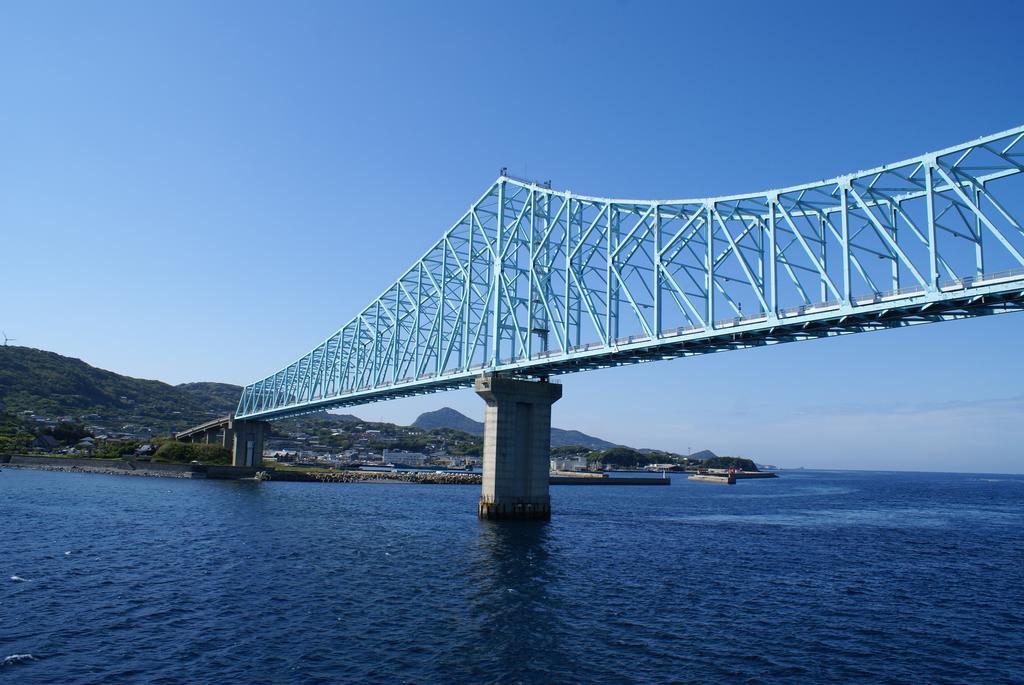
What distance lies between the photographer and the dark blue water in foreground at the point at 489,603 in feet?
78.7

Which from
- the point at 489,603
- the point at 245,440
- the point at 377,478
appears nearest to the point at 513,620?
the point at 489,603

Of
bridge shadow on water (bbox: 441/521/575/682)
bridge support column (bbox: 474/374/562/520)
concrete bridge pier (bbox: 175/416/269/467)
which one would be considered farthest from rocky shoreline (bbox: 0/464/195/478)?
bridge shadow on water (bbox: 441/521/575/682)

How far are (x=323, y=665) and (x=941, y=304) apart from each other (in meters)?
34.6

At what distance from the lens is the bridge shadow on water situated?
23.7 metres

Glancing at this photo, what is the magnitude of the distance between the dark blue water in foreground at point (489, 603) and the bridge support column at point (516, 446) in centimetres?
320

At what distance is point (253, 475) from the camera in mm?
135125

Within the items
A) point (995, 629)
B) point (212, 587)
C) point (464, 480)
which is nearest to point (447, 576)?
point (212, 587)

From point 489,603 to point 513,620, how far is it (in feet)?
10.5

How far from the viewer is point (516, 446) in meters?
68.2

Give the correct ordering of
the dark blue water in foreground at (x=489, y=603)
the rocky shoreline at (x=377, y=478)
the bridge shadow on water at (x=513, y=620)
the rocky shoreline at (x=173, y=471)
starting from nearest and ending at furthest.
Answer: the bridge shadow on water at (x=513, y=620), the dark blue water in foreground at (x=489, y=603), the rocky shoreline at (x=173, y=471), the rocky shoreline at (x=377, y=478)

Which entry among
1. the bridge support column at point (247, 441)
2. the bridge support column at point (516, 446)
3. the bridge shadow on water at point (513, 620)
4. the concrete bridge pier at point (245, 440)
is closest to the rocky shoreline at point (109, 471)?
the concrete bridge pier at point (245, 440)

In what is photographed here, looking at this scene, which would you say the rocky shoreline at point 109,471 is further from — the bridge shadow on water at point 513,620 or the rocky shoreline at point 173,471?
the bridge shadow on water at point 513,620

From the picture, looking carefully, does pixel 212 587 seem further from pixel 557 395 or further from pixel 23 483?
pixel 23 483

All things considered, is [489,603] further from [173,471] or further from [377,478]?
[377,478]
